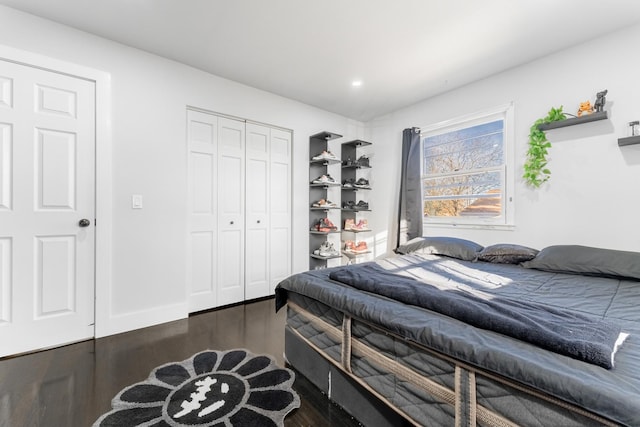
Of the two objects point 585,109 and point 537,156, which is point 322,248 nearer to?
point 537,156

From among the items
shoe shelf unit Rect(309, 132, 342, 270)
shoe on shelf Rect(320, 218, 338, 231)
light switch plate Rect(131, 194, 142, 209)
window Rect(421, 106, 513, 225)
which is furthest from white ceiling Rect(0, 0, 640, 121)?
shoe on shelf Rect(320, 218, 338, 231)

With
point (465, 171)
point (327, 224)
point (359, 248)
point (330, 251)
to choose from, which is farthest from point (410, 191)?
point (330, 251)

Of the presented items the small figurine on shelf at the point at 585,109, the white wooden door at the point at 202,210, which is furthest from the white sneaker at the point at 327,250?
the small figurine on shelf at the point at 585,109

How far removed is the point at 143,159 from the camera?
2488 millimetres

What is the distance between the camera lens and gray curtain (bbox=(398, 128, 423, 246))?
353 cm

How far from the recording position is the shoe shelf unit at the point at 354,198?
391 centimetres

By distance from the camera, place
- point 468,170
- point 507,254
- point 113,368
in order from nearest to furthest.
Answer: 1. point 113,368
2. point 507,254
3. point 468,170

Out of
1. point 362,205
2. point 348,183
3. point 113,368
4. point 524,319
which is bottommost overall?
point 113,368

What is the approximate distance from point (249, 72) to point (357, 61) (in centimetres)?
109

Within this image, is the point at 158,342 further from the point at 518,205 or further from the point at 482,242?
the point at 518,205

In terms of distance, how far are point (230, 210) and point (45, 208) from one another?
4.73ft

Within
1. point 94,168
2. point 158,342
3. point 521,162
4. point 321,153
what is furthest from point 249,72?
point 521,162

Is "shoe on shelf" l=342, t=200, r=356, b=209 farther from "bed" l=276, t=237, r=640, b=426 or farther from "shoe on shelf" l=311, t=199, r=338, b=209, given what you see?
"bed" l=276, t=237, r=640, b=426

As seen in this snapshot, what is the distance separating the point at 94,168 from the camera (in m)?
2.27
